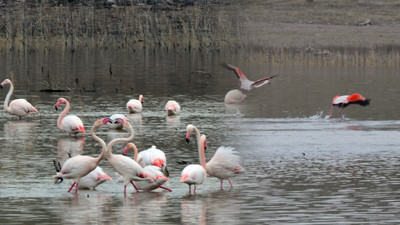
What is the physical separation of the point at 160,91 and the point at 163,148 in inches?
468

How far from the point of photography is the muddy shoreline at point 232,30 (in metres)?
38.1

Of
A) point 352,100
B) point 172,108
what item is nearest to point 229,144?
point 172,108

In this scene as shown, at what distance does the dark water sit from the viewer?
1081 centimetres

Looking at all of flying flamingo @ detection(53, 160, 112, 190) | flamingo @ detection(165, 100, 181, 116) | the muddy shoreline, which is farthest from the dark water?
the muddy shoreline

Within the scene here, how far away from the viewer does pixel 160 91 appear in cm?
2788

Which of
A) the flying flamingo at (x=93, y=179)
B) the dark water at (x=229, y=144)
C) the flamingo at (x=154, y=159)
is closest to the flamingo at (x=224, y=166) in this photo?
the dark water at (x=229, y=144)

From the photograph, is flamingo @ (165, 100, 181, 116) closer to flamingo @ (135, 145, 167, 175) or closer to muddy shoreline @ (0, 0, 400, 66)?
flamingo @ (135, 145, 167, 175)

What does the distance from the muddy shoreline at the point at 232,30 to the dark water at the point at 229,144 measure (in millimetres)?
3981

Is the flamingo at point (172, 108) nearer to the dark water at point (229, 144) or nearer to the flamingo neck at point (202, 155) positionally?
the dark water at point (229, 144)

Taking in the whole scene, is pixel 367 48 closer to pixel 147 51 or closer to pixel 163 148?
pixel 147 51

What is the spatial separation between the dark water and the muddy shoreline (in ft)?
13.1

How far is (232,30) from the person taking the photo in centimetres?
4594

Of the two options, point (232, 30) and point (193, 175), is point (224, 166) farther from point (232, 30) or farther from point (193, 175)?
point (232, 30)

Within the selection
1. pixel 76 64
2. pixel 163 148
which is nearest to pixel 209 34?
pixel 76 64
